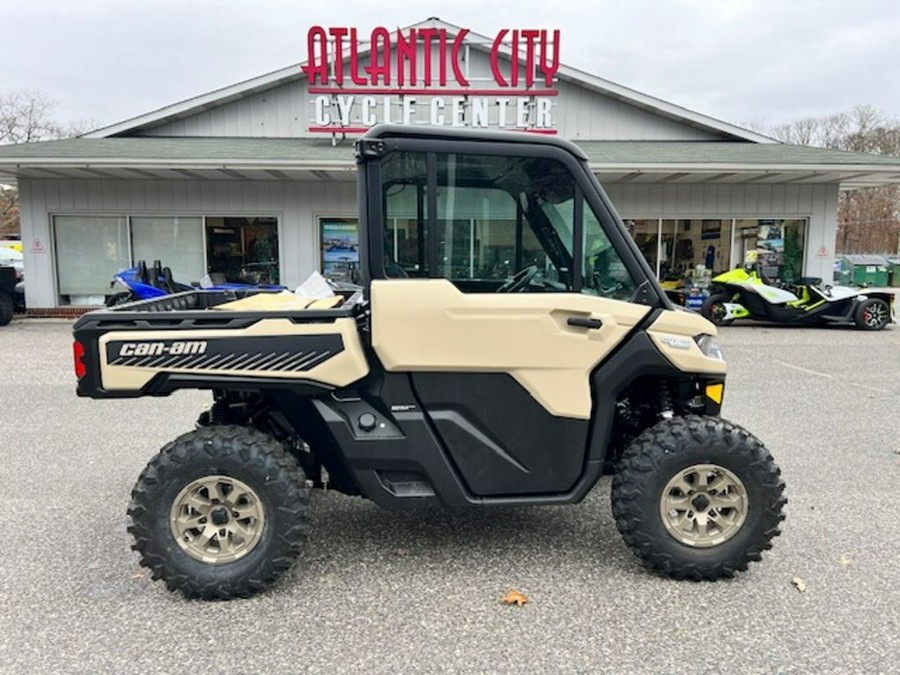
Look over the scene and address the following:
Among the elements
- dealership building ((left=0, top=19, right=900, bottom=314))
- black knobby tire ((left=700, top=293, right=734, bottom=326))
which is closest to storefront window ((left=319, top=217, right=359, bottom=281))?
dealership building ((left=0, top=19, right=900, bottom=314))

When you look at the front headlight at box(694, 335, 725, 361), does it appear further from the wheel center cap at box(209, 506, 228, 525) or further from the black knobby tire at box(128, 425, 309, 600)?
the wheel center cap at box(209, 506, 228, 525)

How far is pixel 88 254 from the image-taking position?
14836 mm

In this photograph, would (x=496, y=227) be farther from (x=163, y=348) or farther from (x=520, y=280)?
(x=163, y=348)

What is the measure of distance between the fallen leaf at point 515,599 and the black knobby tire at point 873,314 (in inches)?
520

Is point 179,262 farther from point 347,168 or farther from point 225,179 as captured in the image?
point 347,168

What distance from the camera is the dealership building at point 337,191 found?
1445cm

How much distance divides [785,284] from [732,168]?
2962 mm

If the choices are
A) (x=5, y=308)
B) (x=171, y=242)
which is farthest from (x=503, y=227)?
(x=5, y=308)

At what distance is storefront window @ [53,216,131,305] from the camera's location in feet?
48.2

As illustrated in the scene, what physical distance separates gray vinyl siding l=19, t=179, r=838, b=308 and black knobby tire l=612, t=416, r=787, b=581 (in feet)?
40.9

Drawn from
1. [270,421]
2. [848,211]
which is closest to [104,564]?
[270,421]

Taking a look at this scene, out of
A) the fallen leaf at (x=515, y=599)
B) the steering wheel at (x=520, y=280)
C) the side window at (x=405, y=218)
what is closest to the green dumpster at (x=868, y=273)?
the steering wheel at (x=520, y=280)

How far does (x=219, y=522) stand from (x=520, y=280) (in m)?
1.87

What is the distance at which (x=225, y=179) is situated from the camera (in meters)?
14.4
